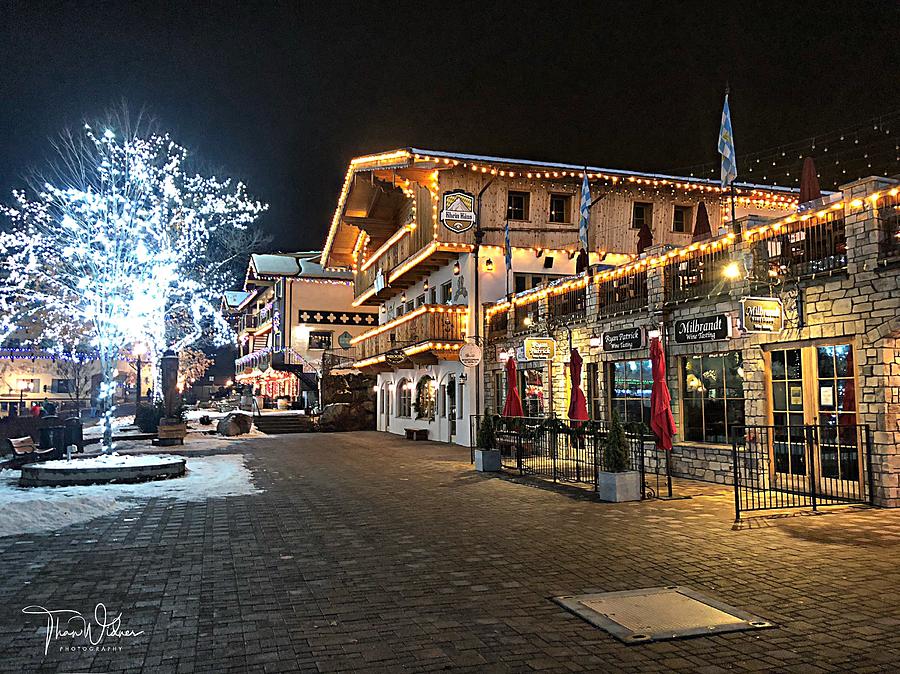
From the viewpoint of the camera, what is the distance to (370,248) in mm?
40281

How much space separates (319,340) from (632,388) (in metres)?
39.1

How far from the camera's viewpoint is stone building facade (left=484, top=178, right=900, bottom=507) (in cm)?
1080

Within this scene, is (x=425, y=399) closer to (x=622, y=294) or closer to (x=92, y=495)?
(x=622, y=294)

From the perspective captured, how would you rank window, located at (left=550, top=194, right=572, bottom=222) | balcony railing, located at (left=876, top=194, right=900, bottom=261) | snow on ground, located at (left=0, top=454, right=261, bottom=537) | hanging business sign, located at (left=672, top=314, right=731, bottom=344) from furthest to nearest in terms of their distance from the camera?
window, located at (left=550, top=194, right=572, bottom=222), hanging business sign, located at (left=672, top=314, right=731, bottom=344), balcony railing, located at (left=876, top=194, right=900, bottom=261), snow on ground, located at (left=0, top=454, right=261, bottom=537)

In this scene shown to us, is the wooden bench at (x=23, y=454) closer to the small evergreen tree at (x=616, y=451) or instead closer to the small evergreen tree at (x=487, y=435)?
the small evergreen tree at (x=487, y=435)

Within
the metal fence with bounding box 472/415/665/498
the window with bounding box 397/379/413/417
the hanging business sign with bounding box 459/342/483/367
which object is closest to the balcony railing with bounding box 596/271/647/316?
the metal fence with bounding box 472/415/665/498

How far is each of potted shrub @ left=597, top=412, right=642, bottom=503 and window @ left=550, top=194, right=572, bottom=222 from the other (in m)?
15.6

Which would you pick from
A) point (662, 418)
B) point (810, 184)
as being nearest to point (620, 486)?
point (662, 418)

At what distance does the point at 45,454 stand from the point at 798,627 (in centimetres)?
1769

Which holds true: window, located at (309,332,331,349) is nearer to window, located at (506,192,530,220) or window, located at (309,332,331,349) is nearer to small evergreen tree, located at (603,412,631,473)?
window, located at (506,192,530,220)

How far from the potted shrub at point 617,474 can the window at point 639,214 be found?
16358mm

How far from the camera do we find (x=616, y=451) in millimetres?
12180

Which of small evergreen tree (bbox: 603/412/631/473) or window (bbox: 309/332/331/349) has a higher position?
window (bbox: 309/332/331/349)

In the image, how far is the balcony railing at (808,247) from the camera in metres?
11.7
